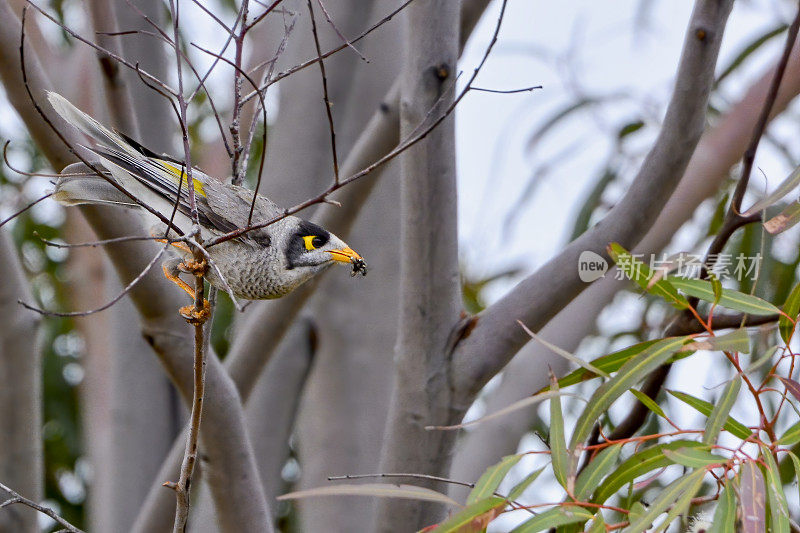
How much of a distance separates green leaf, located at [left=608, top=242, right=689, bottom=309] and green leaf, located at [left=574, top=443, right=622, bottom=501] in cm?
25

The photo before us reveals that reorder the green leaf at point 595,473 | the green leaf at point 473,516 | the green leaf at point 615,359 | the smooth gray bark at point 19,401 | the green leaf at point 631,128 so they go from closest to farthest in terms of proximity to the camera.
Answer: the green leaf at point 473,516, the green leaf at point 595,473, the green leaf at point 615,359, the smooth gray bark at point 19,401, the green leaf at point 631,128

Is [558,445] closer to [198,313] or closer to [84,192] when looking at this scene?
[198,313]

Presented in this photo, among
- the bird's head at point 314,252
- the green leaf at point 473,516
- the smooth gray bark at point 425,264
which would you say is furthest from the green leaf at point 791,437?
the bird's head at point 314,252

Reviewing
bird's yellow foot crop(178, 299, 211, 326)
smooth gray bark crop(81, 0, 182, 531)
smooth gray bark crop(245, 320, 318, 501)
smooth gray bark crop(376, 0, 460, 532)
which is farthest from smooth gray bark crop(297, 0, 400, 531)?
bird's yellow foot crop(178, 299, 211, 326)

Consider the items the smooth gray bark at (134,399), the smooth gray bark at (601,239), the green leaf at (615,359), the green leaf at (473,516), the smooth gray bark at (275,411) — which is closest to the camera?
the green leaf at (473,516)

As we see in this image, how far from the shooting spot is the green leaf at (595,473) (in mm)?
1281

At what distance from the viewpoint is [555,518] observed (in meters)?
1.21

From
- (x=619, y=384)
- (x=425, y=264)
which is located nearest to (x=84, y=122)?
(x=425, y=264)

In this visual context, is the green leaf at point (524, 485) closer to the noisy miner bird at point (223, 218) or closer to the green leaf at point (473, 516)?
the green leaf at point (473, 516)

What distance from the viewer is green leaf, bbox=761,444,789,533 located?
1118 mm

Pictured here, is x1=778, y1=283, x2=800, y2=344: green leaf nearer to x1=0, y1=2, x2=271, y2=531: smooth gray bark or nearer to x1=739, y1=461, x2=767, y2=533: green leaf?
x1=739, y1=461, x2=767, y2=533: green leaf

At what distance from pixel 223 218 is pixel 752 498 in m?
0.95

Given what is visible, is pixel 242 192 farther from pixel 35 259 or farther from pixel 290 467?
pixel 35 259

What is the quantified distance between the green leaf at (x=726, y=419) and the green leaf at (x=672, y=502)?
0.18 metres
